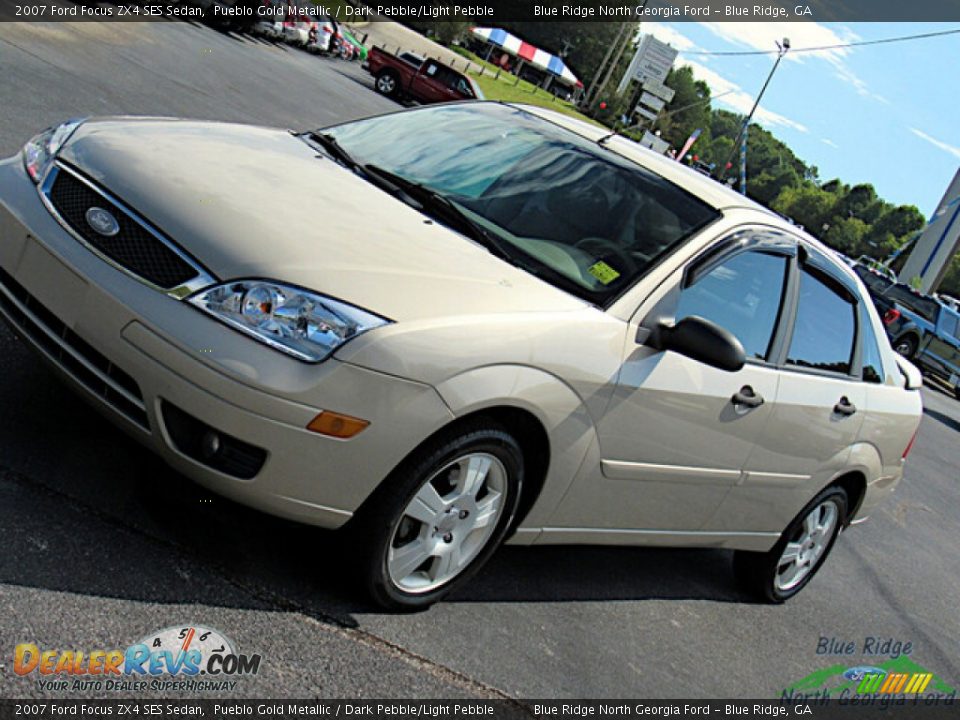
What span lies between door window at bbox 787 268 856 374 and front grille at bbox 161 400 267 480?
2.52 m

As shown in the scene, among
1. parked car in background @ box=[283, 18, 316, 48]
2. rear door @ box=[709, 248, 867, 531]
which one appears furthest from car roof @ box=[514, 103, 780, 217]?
parked car in background @ box=[283, 18, 316, 48]

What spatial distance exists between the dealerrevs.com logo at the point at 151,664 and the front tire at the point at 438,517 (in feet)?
1.81

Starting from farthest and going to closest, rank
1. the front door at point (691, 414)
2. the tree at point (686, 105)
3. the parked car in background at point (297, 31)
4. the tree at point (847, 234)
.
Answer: the tree at point (686, 105) < the tree at point (847, 234) < the parked car in background at point (297, 31) < the front door at point (691, 414)

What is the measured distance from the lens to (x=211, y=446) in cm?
322

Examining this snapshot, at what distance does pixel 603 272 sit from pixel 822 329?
145cm

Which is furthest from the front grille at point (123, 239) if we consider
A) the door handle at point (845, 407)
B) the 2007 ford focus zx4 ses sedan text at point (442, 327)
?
the door handle at point (845, 407)

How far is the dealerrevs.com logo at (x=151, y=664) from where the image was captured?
281cm

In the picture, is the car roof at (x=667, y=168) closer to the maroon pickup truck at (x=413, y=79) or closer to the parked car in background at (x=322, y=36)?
the maroon pickup truck at (x=413, y=79)

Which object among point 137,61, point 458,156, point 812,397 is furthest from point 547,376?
point 137,61

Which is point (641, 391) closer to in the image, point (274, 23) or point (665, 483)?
point (665, 483)

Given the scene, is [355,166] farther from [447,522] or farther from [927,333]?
[927,333]

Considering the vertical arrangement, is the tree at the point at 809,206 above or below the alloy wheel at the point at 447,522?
above

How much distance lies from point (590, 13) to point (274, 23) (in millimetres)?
106630

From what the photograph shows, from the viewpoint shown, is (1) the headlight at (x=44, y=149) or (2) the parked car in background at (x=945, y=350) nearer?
(1) the headlight at (x=44, y=149)
